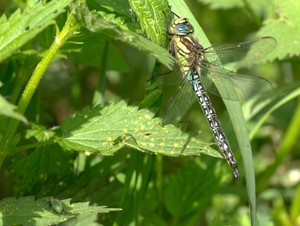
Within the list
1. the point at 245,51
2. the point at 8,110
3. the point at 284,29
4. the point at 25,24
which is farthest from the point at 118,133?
the point at 284,29

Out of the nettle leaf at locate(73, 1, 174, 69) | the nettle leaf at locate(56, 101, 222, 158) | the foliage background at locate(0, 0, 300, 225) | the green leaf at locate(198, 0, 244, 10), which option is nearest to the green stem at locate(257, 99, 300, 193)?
the foliage background at locate(0, 0, 300, 225)

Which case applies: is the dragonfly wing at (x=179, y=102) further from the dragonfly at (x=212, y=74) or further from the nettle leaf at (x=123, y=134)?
the nettle leaf at (x=123, y=134)

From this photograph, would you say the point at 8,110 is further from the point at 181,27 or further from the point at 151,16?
the point at 181,27

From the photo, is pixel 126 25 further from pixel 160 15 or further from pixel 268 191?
pixel 268 191

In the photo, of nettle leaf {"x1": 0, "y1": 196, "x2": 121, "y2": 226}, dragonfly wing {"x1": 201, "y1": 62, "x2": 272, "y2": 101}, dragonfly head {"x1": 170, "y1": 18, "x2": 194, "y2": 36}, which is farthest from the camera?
dragonfly wing {"x1": 201, "y1": 62, "x2": 272, "y2": 101}

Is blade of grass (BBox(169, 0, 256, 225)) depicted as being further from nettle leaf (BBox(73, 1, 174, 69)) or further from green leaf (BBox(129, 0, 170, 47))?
nettle leaf (BBox(73, 1, 174, 69))

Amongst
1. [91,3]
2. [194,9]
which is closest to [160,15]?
[91,3]
